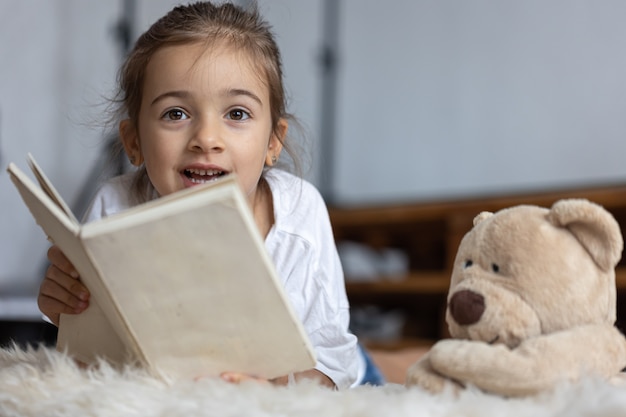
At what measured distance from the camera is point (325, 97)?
3668mm

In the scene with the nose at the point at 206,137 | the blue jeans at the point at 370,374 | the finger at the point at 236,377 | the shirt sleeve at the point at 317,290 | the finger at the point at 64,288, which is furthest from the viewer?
the blue jeans at the point at 370,374

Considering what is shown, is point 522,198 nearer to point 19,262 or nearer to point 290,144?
point 290,144

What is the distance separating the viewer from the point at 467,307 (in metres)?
0.58

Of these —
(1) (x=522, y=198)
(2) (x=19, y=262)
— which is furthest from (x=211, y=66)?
(2) (x=19, y=262)

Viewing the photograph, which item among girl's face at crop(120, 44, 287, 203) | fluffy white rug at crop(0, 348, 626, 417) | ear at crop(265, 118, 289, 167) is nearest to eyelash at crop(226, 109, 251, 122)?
girl's face at crop(120, 44, 287, 203)

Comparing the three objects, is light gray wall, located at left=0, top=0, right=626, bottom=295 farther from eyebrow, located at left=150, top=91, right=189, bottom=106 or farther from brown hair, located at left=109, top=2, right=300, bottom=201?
eyebrow, located at left=150, top=91, right=189, bottom=106

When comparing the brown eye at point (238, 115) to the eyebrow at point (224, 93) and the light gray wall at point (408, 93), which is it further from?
the light gray wall at point (408, 93)

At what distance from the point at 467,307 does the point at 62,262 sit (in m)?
0.42

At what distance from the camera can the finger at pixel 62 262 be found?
0.75m

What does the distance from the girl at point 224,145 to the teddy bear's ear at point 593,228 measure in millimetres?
364

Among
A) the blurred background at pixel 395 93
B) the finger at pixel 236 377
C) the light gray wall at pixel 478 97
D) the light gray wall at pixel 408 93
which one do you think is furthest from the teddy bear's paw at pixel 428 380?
the light gray wall at pixel 478 97

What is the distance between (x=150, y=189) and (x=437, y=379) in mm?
615

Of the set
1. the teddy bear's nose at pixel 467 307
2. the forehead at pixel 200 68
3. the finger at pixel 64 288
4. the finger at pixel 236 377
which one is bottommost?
the finger at pixel 236 377

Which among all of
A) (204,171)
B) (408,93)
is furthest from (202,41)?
(408,93)
